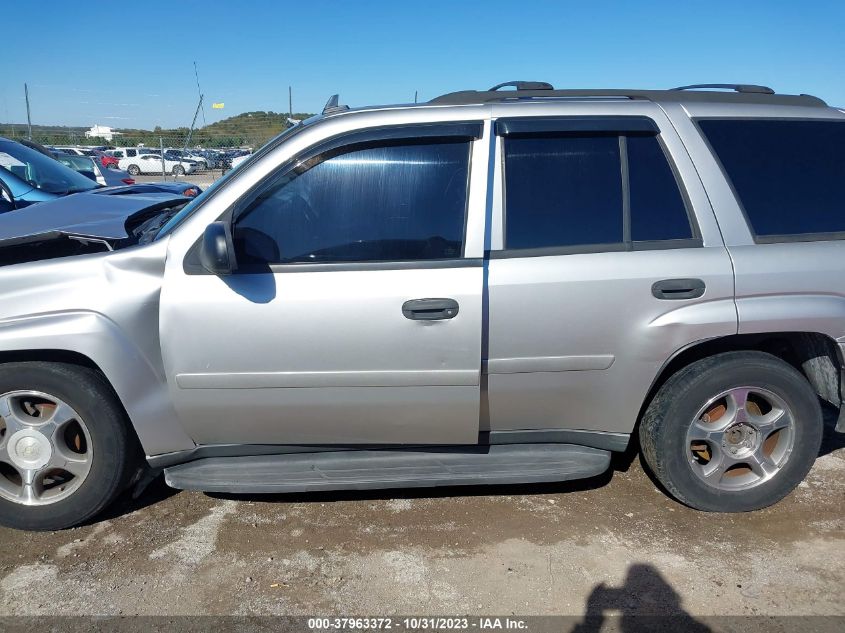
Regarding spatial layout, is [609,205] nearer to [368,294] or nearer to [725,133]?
[725,133]

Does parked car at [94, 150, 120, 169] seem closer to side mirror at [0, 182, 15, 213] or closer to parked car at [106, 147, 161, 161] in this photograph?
side mirror at [0, 182, 15, 213]

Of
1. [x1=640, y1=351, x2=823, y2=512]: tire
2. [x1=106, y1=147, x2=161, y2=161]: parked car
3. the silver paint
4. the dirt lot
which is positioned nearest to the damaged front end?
the silver paint

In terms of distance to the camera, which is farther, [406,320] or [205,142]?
[205,142]

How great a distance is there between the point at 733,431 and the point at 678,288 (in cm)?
83

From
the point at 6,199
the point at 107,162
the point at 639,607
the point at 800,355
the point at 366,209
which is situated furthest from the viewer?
the point at 107,162

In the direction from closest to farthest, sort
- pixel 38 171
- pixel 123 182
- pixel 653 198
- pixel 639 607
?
pixel 639 607 < pixel 653 198 < pixel 38 171 < pixel 123 182

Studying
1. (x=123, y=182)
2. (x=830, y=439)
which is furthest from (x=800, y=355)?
(x=123, y=182)

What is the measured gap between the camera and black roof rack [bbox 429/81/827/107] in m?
3.21

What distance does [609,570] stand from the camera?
112 inches

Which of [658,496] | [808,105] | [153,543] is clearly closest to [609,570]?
[658,496]

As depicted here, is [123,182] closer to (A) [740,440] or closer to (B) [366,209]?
(B) [366,209]

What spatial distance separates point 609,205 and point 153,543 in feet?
8.46

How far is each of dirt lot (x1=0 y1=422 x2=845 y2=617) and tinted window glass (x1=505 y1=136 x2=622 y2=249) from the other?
4.43 ft

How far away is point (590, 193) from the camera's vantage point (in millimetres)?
3008
